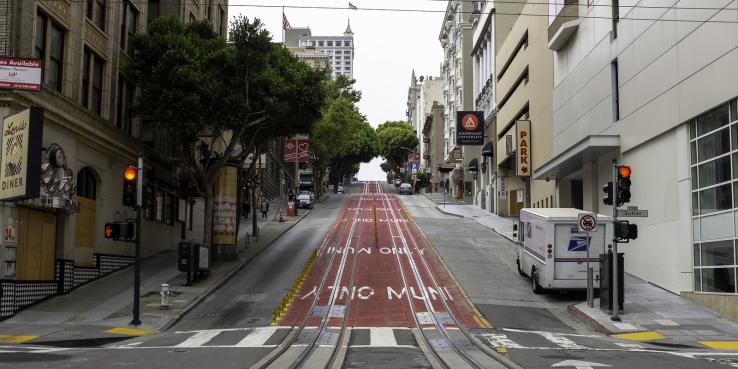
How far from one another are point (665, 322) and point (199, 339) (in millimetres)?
13587

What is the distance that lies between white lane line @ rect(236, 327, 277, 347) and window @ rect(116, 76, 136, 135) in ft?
56.7

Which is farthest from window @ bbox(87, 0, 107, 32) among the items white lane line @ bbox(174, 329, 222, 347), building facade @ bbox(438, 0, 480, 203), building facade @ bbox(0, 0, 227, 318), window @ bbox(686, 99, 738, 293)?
building facade @ bbox(438, 0, 480, 203)

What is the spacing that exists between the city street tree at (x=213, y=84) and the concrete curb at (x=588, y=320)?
16.0 m

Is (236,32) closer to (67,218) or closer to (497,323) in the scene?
(67,218)

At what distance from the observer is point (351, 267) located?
35.4 meters

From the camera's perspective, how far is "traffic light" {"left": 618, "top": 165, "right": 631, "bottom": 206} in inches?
842

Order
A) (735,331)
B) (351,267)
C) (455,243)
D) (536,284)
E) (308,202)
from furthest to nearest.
Answer: (308,202) → (455,243) → (351,267) → (536,284) → (735,331)

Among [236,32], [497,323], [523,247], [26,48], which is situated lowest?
[497,323]

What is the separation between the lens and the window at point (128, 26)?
114ft

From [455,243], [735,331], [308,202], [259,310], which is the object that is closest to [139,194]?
[259,310]

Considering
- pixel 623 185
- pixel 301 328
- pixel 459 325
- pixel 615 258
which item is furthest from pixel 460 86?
pixel 301 328

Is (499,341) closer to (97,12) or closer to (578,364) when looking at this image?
(578,364)

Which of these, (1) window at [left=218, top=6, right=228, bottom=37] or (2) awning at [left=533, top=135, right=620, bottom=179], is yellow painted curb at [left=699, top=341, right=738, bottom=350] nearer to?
(2) awning at [left=533, top=135, right=620, bottom=179]

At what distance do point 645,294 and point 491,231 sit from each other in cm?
2597
